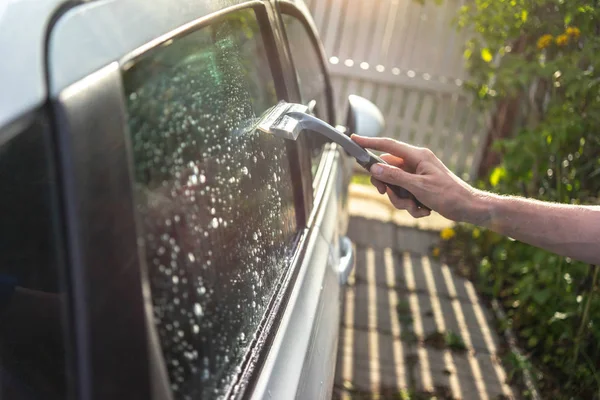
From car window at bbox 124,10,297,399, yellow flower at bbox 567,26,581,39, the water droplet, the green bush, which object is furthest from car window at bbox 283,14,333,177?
yellow flower at bbox 567,26,581,39

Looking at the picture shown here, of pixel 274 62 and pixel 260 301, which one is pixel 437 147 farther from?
pixel 260 301

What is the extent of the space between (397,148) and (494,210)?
0.33 meters

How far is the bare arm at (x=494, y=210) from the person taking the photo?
5.94ft

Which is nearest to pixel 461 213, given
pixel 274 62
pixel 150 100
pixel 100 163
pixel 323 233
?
pixel 323 233

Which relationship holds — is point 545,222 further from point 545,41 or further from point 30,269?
point 545,41

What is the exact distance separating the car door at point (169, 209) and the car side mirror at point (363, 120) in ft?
4.96

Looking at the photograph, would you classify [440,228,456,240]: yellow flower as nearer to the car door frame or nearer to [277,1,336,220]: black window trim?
[277,1,336,220]: black window trim

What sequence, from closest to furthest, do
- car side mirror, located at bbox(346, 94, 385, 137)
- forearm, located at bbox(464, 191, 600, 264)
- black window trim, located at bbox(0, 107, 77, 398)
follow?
black window trim, located at bbox(0, 107, 77, 398) → forearm, located at bbox(464, 191, 600, 264) → car side mirror, located at bbox(346, 94, 385, 137)

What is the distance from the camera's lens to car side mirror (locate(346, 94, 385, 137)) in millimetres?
3078

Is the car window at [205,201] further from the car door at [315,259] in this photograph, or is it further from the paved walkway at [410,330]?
the paved walkway at [410,330]

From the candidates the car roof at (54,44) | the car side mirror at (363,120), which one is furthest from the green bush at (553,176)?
the car roof at (54,44)

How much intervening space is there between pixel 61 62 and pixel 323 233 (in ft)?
4.29

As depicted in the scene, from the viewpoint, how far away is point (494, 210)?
187 centimetres

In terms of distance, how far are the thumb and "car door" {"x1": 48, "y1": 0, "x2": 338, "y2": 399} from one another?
0.30 metres
